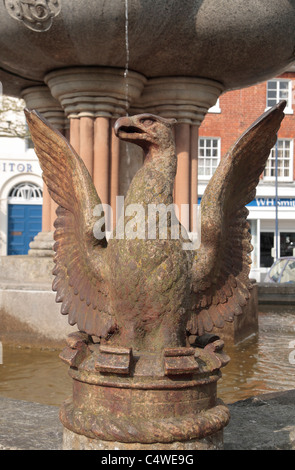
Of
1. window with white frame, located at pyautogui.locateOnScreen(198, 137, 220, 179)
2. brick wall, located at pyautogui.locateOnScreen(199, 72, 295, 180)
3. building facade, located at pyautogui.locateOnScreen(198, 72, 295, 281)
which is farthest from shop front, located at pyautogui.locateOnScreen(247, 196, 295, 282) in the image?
brick wall, located at pyautogui.locateOnScreen(199, 72, 295, 180)

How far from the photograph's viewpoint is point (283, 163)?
2244 centimetres

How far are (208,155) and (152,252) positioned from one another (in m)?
19.8

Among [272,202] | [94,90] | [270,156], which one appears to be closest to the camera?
[94,90]

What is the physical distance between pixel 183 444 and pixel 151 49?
4.31m

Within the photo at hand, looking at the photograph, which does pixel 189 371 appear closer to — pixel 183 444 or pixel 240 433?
pixel 183 444

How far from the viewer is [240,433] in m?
2.69

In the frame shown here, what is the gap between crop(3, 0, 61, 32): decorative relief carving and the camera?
16.9 feet

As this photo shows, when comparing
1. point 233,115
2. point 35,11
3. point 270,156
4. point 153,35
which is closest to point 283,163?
point 270,156

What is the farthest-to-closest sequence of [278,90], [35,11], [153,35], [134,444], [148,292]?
1. [278,90]
2. [153,35]
3. [35,11]
4. [148,292]
5. [134,444]

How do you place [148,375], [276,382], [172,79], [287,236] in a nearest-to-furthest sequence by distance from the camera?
[148,375], [276,382], [172,79], [287,236]

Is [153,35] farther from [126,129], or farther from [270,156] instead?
[270,156]

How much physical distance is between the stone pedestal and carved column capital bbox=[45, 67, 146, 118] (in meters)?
4.07

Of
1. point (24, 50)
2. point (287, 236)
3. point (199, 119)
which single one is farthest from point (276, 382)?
point (287, 236)

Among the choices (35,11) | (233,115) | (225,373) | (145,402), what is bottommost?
(225,373)
